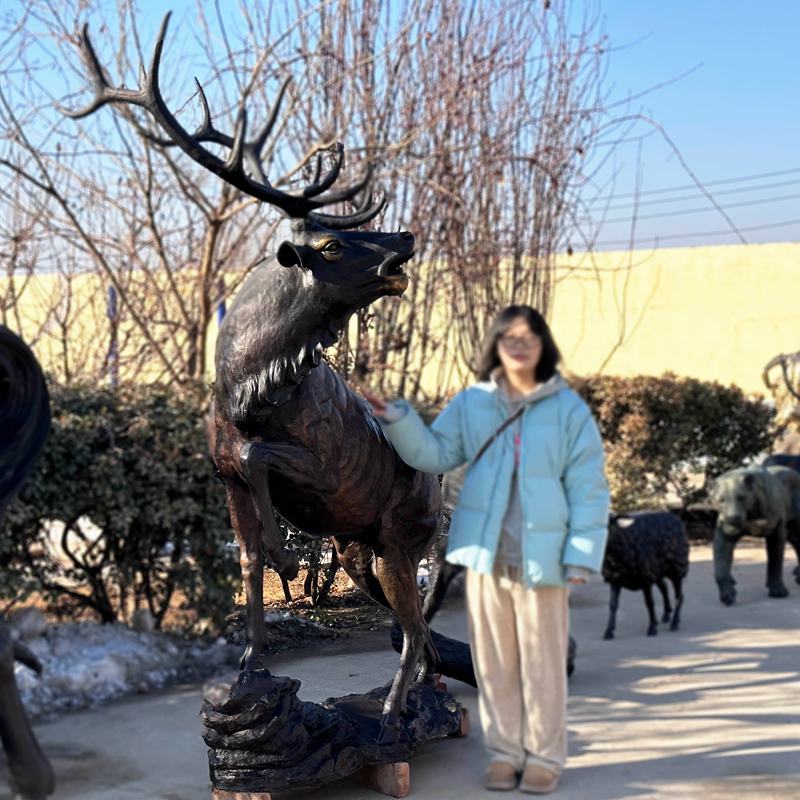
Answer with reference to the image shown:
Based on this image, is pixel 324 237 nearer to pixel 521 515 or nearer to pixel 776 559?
pixel 521 515

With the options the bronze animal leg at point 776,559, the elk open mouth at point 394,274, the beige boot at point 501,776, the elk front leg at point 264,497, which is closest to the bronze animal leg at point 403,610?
the elk front leg at point 264,497

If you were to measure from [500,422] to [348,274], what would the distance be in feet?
1.82

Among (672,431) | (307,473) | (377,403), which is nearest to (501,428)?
(377,403)

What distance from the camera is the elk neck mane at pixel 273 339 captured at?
9.29 feet

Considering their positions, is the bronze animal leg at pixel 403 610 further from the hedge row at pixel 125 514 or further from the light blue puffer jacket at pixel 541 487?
the hedge row at pixel 125 514

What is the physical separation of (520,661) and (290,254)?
120 centimetres

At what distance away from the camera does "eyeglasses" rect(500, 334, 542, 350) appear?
2.64 metres

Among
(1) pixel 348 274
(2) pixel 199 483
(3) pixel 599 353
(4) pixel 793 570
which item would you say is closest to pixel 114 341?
(2) pixel 199 483

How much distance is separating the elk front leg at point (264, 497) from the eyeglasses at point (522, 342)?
73 cm

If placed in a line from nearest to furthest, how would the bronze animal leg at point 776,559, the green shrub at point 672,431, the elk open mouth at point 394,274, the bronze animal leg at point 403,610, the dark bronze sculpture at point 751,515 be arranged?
the elk open mouth at point 394,274 < the bronze animal leg at point 403,610 < the dark bronze sculpture at point 751,515 < the bronze animal leg at point 776,559 < the green shrub at point 672,431

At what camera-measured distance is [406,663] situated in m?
3.33

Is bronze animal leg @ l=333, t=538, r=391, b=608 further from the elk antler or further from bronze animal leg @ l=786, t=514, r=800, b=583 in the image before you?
bronze animal leg @ l=786, t=514, r=800, b=583

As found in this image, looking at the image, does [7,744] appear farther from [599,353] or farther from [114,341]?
[599,353]

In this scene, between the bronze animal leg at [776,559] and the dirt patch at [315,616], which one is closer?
the dirt patch at [315,616]
